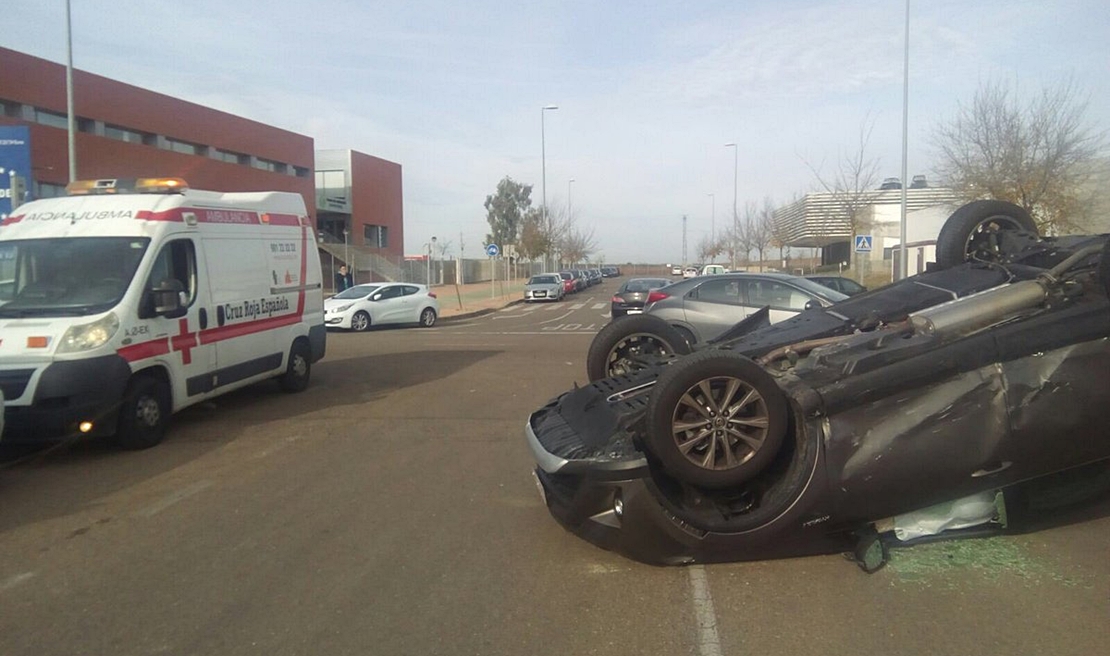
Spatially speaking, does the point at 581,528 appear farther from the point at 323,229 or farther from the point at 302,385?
the point at 323,229

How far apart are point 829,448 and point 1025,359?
1205mm

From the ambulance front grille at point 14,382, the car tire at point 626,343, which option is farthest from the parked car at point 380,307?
the car tire at point 626,343

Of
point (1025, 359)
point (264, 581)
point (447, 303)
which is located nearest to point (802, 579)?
point (1025, 359)

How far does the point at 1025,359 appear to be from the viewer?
15.1 feet

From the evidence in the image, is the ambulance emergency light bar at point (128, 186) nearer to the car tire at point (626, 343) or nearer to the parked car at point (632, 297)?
the car tire at point (626, 343)

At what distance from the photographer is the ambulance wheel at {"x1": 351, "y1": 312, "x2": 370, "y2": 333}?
2353cm

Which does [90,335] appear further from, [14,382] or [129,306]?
[14,382]

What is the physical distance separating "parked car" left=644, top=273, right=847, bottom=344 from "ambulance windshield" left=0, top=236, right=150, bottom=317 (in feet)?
23.6

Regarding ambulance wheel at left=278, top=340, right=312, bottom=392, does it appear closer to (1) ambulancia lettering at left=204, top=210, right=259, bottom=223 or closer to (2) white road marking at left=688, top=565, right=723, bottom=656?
(1) ambulancia lettering at left=204, top=210, right=259, bottom=223

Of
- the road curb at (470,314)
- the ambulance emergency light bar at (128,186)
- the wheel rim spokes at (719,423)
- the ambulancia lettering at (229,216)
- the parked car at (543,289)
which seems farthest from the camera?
the parked car at (543,289)

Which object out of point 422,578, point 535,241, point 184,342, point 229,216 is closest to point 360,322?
point 229,216

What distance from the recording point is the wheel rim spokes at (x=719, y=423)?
14.9ft

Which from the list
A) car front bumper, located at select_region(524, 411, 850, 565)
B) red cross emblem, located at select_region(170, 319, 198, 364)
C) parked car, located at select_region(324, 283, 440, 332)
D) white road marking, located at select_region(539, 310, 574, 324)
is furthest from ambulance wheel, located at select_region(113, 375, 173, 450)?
white road marking, located at select_region(539, 310, 574, 324)

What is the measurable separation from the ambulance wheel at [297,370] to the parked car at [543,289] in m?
31.7
